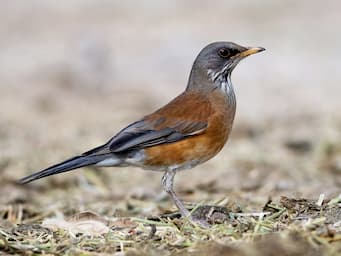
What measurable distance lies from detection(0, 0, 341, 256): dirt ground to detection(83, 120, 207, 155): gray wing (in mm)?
627

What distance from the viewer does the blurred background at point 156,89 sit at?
1113 centimetres

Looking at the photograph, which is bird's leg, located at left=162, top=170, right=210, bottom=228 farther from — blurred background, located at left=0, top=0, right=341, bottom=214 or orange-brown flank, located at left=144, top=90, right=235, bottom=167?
blurred background, located at left=0, top=0, right=341, bottom=214

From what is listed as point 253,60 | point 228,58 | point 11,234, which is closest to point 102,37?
point 253,60

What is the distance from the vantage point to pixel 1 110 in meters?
15.6

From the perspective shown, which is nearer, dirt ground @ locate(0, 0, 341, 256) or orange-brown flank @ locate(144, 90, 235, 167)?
dirt ground @ locate(0, 0, 341, 256)

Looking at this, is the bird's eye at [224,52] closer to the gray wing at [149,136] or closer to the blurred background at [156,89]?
the gray wing at [149,136]

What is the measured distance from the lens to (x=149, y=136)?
8.45 metres

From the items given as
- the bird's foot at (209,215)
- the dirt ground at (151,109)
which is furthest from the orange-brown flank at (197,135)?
the bird's foot at (209,215)

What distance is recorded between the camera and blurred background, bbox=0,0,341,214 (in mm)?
11133

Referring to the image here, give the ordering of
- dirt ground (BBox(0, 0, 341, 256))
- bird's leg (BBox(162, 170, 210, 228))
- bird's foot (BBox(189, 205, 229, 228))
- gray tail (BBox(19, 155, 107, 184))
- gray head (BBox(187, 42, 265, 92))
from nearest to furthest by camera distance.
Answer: dirt ground (BBox(0, 0, 341, 256)) → bird's leg (BBox(162, 170, 210, 228)) → bird's foot (BBox(189, 205, 229, 228)) → gray tail (BBox(19, 155, 107, 184)) → gray head (BBox(187, 42, 265, 92))

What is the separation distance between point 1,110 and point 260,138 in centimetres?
453

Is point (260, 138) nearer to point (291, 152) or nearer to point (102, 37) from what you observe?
point (291, 152)

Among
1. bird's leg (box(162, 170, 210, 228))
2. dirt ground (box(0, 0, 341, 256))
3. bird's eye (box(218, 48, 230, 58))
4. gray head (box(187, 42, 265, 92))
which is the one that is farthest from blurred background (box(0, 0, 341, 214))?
bird's eye (box(218, 48, 230, 58))

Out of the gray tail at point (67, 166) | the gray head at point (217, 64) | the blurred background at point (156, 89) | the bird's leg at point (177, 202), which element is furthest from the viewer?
the blurred background at point (156, 89)
